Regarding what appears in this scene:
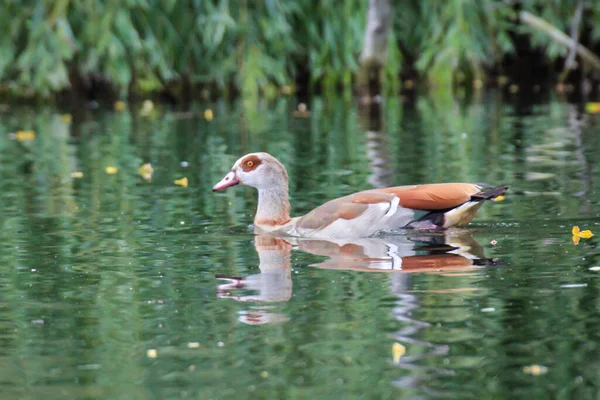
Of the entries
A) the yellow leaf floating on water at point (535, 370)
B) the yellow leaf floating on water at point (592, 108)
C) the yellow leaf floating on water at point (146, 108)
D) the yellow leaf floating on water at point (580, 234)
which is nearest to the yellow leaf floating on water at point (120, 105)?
the yellow leaf floating on water at point (146, 108)

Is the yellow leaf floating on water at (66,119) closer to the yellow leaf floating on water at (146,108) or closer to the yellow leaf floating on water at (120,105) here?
the yellow leaf floating on water at (146,108)

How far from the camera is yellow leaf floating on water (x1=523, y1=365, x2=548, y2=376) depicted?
6.01m

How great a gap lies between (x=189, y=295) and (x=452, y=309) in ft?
5.37

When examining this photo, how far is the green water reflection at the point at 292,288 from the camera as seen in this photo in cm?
610

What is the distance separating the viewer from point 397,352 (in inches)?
252

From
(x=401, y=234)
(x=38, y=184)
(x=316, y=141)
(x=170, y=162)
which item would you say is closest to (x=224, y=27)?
(x=316, y=141)

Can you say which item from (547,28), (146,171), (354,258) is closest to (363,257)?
(354,258)

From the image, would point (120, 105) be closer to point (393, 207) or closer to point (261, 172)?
point (261, 172)

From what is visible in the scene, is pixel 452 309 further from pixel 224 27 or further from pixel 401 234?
pixel 224 27

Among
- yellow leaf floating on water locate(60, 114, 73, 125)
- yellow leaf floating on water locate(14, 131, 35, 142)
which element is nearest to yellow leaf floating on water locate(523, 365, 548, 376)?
yellow leaf floating on water locate(14, 131, 35, 142)

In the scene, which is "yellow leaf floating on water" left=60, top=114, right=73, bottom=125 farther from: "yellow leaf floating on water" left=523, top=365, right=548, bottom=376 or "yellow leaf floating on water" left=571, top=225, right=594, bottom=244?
"yellow leaf floating on water" left=523, top=365, right=548, bottom=376

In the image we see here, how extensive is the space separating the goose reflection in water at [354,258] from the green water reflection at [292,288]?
2 cm

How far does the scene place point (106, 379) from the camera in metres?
6.15

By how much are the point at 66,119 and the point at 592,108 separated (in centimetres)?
901
